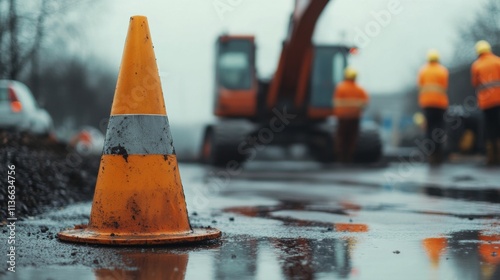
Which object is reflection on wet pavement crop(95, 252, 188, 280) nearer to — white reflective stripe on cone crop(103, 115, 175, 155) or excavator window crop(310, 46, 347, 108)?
white reflective stripe on cone crop(103, 115, 175, 155)

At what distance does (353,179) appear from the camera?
12.8 metres

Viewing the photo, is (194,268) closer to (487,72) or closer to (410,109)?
(487,72)

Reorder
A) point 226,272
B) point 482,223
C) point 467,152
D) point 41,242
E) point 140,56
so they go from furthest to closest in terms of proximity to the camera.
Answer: point 467,152, point 482,223, point 140,56, point 41,242, point 226,272

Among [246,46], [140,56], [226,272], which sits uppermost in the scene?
[246,46]

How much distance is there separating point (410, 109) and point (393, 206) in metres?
82.7

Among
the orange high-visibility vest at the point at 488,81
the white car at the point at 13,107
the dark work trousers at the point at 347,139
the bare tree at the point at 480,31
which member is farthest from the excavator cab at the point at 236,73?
the bare tree at the point at 480,31

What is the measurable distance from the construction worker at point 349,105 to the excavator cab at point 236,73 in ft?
6.21

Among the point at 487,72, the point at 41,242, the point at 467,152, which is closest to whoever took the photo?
the point at 41,242

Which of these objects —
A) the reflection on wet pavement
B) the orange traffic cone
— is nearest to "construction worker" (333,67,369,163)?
the orange traffic cone

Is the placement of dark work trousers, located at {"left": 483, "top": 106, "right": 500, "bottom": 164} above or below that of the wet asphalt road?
above

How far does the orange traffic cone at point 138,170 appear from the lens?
515 cm

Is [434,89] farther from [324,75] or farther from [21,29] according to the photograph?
[21,29]

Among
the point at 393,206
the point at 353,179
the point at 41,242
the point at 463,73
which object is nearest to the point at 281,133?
Answer: the point at 353,179

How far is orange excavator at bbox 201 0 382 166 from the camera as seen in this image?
58.3ft
